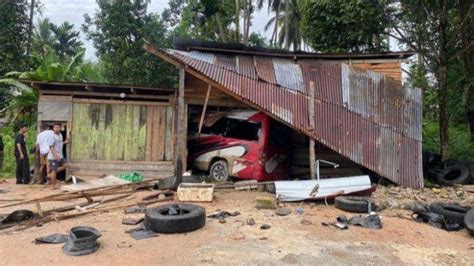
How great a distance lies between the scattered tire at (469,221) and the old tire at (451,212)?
0.19m

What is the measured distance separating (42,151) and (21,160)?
3.01ft

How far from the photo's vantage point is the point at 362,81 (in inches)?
472

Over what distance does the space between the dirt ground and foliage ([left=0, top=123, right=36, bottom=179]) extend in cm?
648

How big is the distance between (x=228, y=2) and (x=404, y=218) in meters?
20.7

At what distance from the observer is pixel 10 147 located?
1680cm

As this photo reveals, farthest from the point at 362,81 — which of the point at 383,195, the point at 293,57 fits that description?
the point at 383,195

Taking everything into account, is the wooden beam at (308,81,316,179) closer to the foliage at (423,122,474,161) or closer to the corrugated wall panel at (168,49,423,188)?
the corrugated wall panel at (168,49,423,188)

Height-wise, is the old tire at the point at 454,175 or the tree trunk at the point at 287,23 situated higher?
the tree trunk at the point at 287,23

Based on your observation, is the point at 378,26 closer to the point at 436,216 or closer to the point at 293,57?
the point at 293,57

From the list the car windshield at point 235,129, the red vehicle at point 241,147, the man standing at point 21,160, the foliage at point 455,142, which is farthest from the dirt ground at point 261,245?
the foliage at point 455,142

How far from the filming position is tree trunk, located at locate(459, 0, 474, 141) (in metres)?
14.7

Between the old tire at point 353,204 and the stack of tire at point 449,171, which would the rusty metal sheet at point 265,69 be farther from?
the stack of tire at point 449,171

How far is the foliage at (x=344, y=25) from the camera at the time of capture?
16562 mm

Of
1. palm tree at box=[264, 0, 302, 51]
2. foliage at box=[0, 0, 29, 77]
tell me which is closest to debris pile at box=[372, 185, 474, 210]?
foliage at box=[0, 0, 29, 77]
